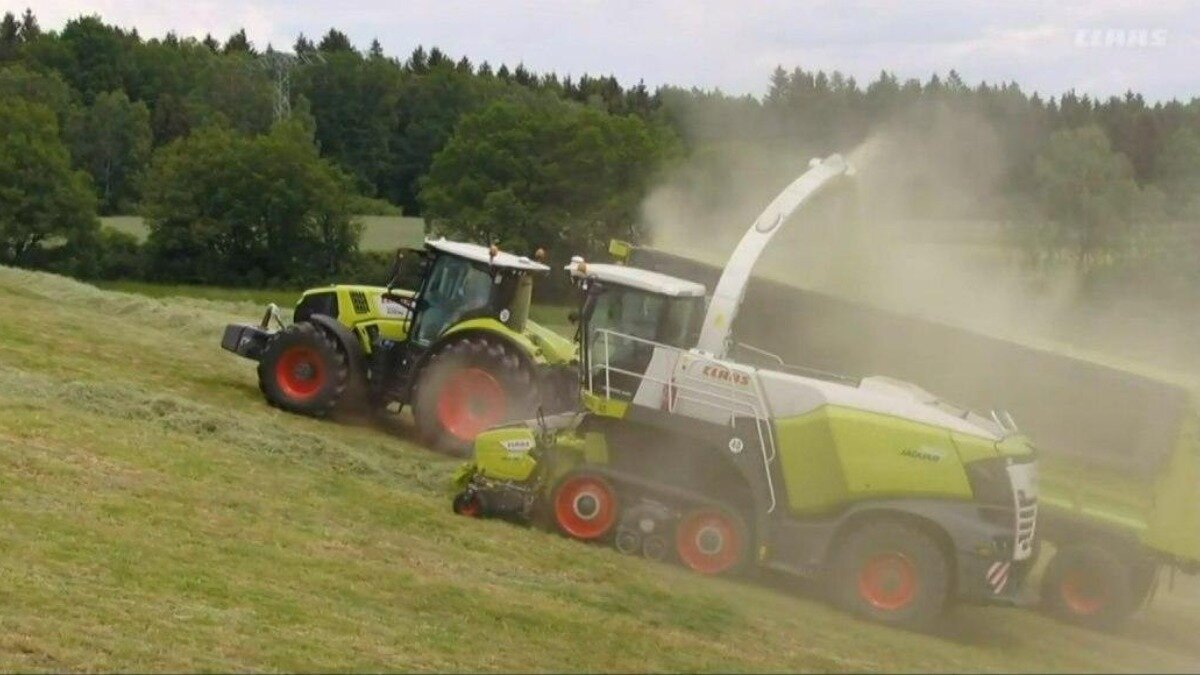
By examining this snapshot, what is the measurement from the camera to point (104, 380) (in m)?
20.5

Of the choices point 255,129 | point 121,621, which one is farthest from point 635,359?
point 255,129

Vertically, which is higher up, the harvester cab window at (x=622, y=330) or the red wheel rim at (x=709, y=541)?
the harvester cab window at (x=622, y=330)

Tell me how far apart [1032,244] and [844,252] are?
267 centimetres

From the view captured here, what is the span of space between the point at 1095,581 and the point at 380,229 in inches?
2210

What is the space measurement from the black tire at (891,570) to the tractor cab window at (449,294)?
8.50m

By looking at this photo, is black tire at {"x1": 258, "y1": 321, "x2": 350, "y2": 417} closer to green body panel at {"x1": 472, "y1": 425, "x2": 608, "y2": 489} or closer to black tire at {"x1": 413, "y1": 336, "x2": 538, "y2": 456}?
black tire at {"x1": 413, "y1": 336, "x2": 538, "y2": 456}

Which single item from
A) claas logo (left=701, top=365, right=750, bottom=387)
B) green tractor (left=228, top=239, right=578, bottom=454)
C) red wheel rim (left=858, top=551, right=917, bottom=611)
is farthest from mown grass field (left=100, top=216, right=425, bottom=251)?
red wheel rim (left=858, top=551, right=917, bottom=611)

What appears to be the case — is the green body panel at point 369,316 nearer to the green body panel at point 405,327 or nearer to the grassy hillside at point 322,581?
the green body panel at point 405,327

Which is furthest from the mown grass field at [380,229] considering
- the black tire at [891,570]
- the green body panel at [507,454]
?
the black tire at [891,570]

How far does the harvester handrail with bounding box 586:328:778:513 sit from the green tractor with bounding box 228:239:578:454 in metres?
3.75

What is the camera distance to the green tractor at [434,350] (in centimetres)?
1806

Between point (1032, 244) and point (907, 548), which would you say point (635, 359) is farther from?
point (1032, 244)

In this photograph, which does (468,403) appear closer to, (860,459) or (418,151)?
(860,459)

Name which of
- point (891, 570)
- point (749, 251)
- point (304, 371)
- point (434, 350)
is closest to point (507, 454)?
point (749, 251)
